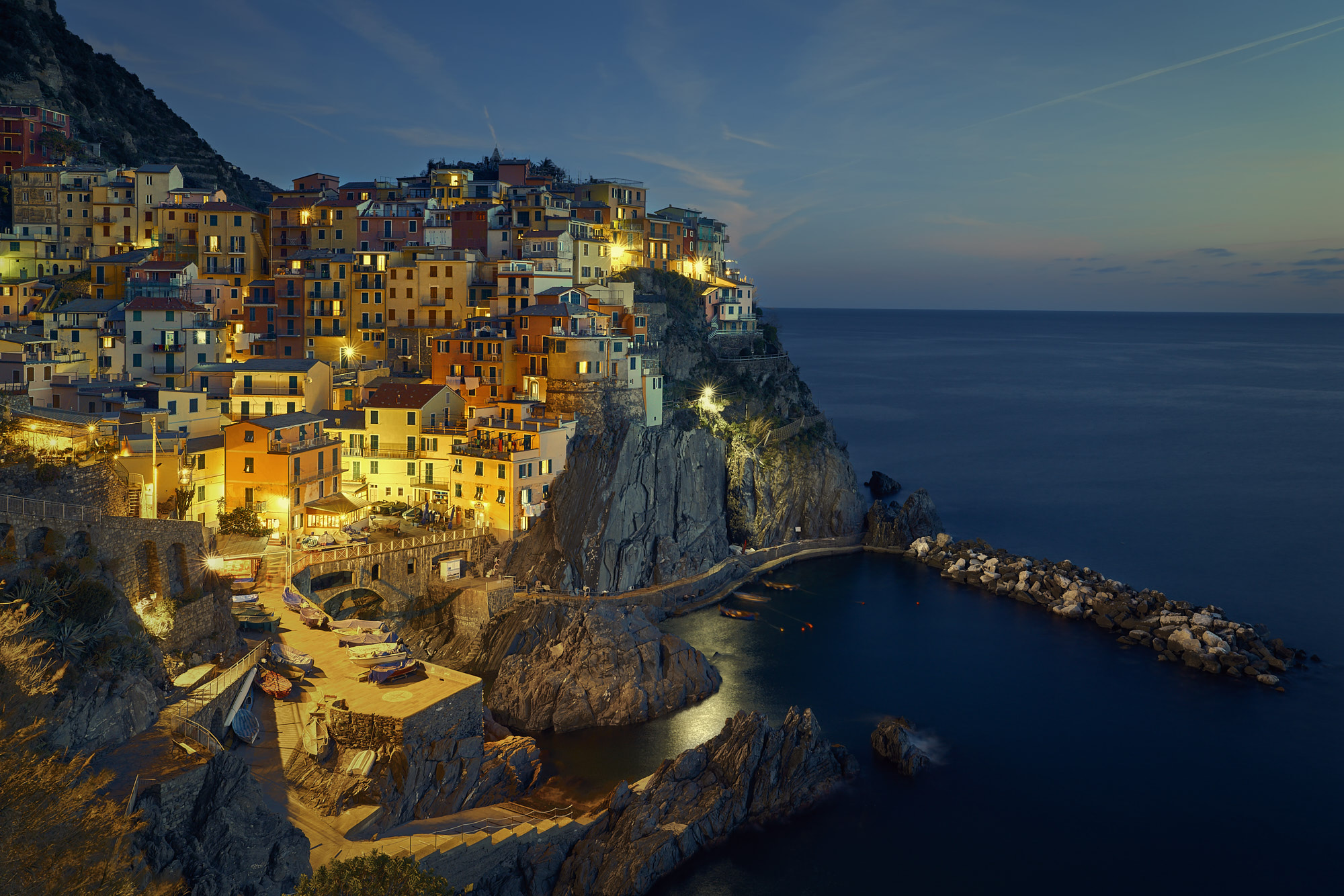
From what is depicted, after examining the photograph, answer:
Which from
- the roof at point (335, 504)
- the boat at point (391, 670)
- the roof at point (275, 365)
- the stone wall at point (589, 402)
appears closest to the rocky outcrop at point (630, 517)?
the stone wall at point (589, 402)

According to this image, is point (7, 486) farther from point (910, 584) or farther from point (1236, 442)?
point (1236, 442)

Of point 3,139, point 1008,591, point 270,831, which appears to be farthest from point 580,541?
point 3,139

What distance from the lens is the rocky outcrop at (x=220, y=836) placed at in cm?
1727

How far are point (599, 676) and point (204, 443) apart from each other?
17.8 m

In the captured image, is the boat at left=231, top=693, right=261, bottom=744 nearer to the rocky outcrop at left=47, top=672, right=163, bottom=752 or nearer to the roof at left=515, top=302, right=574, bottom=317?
the rocky outcrop at left=47, top=672, right=163, bottom=752

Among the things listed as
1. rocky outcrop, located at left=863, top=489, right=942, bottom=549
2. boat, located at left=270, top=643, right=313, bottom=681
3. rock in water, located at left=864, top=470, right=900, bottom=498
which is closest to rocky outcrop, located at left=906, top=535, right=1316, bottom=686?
rocky outcrop, located at left=863, top=489, right=942, bottom=549

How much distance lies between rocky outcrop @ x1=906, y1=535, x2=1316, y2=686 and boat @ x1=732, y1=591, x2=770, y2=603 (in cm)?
1084

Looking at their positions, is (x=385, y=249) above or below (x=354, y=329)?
above

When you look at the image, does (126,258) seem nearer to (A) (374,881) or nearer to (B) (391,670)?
(B) (391,670)

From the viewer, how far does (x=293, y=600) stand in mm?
31828

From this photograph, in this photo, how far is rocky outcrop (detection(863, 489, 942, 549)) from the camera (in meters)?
56.2

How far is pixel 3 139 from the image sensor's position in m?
67.2

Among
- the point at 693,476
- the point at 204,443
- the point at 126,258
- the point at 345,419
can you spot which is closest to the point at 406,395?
the point at 345,419

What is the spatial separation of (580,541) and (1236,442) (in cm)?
7093
